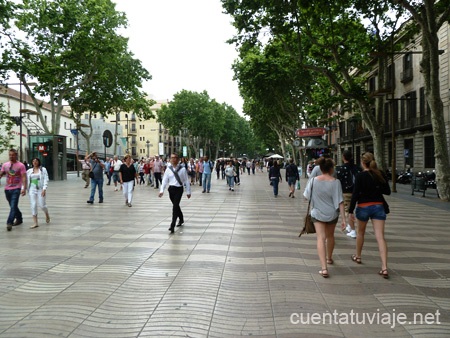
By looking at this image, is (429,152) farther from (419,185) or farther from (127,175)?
(127,175)

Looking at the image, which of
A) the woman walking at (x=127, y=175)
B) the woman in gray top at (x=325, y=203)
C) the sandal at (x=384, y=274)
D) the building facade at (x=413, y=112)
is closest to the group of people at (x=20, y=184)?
the woman walking at (x=127, y=175)

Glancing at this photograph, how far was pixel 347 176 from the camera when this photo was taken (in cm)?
797

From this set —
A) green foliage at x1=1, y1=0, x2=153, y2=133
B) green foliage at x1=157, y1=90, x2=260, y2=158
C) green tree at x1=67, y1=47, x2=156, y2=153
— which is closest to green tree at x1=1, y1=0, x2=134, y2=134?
green foliage at x1=1, y1=0, x2=153, y2=133

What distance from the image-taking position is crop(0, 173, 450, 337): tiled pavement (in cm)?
361

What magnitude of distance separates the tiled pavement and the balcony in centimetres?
2657

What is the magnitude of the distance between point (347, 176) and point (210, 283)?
14.1ft

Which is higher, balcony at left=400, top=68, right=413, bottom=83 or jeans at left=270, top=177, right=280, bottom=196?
balcony at left=400, top=68, right=413, bottom=83

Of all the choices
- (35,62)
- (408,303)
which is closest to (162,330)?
(408,303)

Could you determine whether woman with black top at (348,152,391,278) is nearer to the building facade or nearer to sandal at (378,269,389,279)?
sandal at (378,269,389,279)

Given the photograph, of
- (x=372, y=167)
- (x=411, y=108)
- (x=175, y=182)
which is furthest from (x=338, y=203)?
(x=411, y=108)

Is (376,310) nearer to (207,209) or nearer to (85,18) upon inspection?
(207,209)

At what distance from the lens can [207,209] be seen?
1240 centimetres

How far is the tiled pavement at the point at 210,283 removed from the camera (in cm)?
361

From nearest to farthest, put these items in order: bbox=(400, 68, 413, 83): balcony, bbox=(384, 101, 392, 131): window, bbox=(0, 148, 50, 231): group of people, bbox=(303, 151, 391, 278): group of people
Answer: bbox=(303, 151, 391, 278): group of people → bbox=(0, 148, 50, 231): group of people → bbox=(400, 68, 413, 83): balcony → bbox=(384, 101, 392, 131): window
